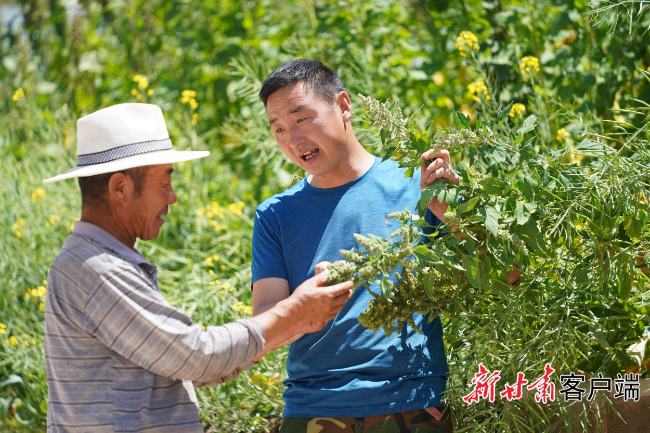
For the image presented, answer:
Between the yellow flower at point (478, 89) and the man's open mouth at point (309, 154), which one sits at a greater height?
the man's open mouth at point (309, 154)

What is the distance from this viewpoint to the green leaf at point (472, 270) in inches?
67.5

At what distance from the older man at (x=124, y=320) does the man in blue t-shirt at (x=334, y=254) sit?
261 mm

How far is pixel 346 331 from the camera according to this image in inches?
76.9

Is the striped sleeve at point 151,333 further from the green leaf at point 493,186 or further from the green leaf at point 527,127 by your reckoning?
the green leaf at point 527,127

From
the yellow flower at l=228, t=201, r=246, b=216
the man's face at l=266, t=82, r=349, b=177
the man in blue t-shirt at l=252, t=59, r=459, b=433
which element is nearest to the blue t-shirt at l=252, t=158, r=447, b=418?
the man in blue t-shirt at l=252, t=59, r=459, b=433

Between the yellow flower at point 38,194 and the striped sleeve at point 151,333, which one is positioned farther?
the yellow flower at point 38,194

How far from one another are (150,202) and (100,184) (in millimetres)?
129

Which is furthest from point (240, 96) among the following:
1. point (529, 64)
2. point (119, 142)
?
point (119, 142)

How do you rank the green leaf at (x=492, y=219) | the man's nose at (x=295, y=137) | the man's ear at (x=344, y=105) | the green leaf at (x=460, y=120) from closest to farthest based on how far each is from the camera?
the green leaf at (x=492, y=219), the green leaf at (x=460, y=120), the man's nose at (x=295, y=137), the man's ear at (x=344, y=105)

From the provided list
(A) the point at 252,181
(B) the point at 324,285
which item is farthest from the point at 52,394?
(A) the point at 252,181

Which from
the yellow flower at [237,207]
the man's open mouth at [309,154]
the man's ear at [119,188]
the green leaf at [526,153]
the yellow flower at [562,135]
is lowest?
the yellow flower at [237,207]

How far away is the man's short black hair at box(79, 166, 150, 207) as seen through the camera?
5.49ft

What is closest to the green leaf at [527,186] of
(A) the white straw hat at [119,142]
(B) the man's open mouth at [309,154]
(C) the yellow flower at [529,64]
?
(B) the man's open mouth at [309,154]

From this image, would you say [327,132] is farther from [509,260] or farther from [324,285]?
[509,260]
